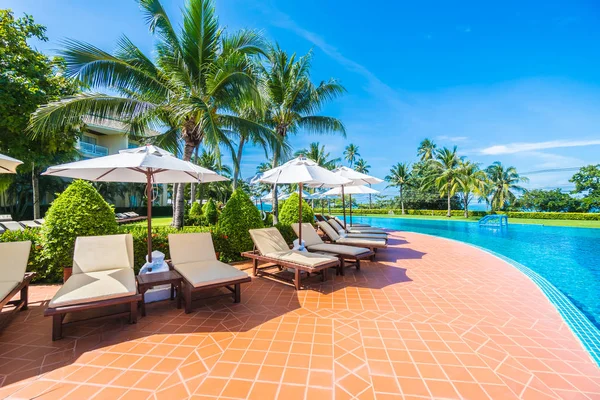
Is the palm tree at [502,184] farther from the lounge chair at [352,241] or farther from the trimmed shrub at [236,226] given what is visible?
the trimmed shrub at [236,226]

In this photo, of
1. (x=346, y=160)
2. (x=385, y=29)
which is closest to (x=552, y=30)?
(x=385, y=29)

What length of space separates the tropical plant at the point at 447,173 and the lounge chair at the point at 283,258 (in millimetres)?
27638

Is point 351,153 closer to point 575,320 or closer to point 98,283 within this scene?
point 575,320

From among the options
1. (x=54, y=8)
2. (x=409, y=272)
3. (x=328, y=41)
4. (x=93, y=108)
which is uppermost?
(x=328, y=41)

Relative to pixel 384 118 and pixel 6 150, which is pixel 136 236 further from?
pixel 384 118

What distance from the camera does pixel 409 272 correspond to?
6.03 metres

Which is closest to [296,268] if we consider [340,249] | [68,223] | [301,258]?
[301,258]

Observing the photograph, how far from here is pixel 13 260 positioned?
12.2ft

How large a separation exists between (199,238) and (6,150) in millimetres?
6374

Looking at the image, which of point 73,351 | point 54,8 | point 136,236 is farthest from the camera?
point 54,8

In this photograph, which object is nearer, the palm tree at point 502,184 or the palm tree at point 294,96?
the palm tree at point 294,96

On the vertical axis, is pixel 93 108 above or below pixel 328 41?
below

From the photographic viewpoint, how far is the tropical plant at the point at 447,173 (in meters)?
28.0

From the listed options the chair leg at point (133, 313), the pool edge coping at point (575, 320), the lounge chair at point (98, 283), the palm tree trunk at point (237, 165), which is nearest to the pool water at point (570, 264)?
the pool edge coping at point (575, 320)
